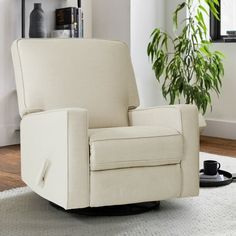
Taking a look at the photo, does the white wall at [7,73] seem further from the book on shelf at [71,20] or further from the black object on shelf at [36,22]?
the book on shelf at [71,20]

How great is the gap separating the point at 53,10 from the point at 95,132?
2.50 metres

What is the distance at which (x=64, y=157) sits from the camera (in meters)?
2.22

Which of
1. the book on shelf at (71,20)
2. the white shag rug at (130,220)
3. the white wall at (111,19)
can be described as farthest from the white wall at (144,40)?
the white shag rug at (130,220)

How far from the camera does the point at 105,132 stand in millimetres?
2367

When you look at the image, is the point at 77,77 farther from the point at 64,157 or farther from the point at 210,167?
the point at 210,167

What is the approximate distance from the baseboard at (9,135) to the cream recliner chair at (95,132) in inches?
66.5

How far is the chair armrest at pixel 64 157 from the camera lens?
221 cm

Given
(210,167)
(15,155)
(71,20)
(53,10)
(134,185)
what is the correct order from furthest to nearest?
(53,10) < (71,20) < (15,155) < (210,167) < (134,185)

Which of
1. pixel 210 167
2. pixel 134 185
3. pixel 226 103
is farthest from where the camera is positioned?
pixel 226 103

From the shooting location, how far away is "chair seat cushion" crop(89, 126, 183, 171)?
224 centimetres

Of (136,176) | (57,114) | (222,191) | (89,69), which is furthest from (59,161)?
(222,191)

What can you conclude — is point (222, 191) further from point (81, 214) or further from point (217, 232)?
point (81, 214)

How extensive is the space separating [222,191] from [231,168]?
65 centimetres

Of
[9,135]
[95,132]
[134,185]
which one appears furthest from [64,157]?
[9,135]
